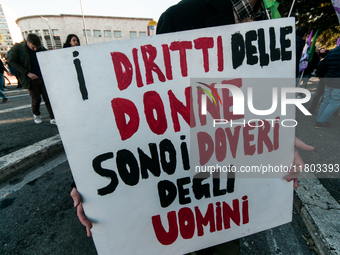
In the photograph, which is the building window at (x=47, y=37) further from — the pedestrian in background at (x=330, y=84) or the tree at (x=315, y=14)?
the pedestrian in background at (x=330, y=84)

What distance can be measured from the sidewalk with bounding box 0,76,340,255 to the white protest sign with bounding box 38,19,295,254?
85cm

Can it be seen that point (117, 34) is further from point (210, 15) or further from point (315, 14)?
point (210, 15)

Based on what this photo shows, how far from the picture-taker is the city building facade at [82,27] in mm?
32812

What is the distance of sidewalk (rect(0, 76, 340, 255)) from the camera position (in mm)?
1321

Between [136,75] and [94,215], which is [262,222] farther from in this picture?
[136,75]

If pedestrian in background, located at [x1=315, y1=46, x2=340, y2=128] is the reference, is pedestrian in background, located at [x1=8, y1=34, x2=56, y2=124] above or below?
above

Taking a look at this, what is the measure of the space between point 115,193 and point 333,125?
4.48 meters

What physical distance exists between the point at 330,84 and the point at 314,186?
2.51 metres

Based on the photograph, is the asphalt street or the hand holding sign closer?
the hand holding sign

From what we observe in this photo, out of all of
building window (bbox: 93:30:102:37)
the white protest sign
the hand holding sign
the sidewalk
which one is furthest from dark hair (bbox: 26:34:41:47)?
building window (bbox: 93:30:102:37)

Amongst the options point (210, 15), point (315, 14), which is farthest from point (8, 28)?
point (210, 15)

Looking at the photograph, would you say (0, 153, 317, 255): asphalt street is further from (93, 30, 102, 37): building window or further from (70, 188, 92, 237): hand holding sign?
(93, 30, 102, 37): building window

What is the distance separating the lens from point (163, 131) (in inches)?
31.3

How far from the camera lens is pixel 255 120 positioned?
856 millimetres
